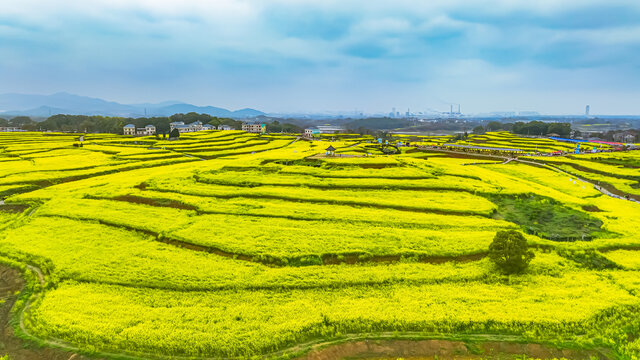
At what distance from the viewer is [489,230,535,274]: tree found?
15.0 m

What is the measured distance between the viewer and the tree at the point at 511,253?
14984mm

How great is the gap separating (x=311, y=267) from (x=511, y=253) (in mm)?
9247

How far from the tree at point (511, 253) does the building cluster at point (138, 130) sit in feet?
323

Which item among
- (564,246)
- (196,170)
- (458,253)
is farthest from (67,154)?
(564,246)

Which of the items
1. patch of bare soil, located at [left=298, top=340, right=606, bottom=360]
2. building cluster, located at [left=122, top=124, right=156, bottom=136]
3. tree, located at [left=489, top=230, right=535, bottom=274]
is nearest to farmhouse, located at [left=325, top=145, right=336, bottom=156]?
tree, located at [left=489, top=230, right=535, bottom=274]

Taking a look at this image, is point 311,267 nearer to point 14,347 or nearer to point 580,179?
point 14,347

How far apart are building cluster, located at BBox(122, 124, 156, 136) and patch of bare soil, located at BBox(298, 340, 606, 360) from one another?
98.7 metres

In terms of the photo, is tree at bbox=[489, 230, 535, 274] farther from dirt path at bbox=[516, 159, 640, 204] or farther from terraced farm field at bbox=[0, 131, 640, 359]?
dirt path at bbox=[516, 159, 640, 204]

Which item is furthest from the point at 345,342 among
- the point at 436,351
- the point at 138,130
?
the point at 138,130

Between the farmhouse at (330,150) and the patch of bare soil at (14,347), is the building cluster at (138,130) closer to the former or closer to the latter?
the farmhouse at (330,150)

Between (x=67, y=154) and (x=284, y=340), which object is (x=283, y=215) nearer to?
(x=284, y=340)

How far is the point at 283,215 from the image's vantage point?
2298cm

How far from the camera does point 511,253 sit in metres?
15.0

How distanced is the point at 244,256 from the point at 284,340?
7023mm
